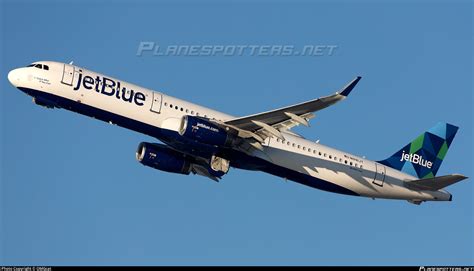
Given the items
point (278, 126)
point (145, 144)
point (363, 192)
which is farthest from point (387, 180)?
point (145, 144)

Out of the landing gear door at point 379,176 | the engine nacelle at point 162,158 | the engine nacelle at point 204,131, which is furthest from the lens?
the landing gear door at point 379,176

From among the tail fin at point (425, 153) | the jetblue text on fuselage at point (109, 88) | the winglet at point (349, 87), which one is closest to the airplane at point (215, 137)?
the jetblue text on fuselage at point (109, 88)

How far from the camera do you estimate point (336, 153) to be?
184 feet

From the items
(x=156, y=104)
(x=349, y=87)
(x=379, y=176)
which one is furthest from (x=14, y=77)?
(x=379, y=176)

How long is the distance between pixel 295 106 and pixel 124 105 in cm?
1072

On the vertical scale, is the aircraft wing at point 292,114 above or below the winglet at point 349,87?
below

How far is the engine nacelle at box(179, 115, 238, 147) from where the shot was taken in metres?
49.6

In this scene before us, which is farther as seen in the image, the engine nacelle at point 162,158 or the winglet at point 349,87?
the engine nacelle at point 162,158

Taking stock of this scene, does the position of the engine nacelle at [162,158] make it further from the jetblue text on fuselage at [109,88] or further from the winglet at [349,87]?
the winglet at [349,87]

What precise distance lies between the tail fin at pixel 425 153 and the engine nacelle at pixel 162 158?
1435 cm

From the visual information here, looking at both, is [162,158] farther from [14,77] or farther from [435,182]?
[435,182]

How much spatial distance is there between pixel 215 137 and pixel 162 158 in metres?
6.24

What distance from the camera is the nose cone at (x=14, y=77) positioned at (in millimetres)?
51344

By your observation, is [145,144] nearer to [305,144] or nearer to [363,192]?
[305,144]
